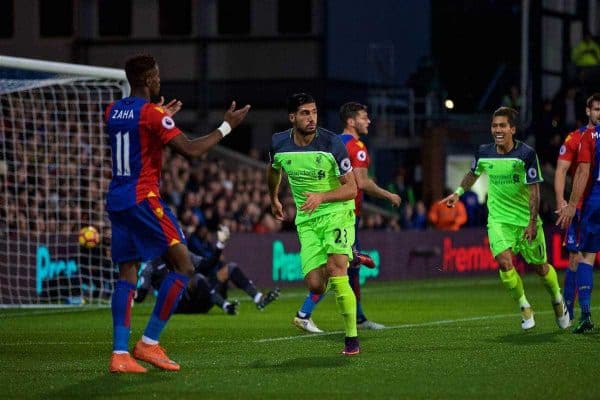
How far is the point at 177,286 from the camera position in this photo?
34.0 feet

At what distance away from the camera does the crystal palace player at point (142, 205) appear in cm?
1028

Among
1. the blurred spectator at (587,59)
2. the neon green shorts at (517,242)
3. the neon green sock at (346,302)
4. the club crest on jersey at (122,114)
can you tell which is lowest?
the neon green sock at (346,302)

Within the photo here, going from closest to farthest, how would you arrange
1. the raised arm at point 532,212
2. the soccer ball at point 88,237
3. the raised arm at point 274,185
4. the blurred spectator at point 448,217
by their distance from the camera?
the raised arm at point 274,185
the raised arm at point 532,212
the soccer ball at point 88,237
the blurred spectator at point 448,217

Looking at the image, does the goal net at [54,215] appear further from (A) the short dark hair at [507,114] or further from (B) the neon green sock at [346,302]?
(B) the neon green sock at [346,302]

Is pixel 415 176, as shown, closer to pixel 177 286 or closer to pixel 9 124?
pixel 9 124

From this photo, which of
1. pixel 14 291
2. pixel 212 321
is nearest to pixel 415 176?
pixel 14 291

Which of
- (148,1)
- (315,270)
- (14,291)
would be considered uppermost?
(148,1)

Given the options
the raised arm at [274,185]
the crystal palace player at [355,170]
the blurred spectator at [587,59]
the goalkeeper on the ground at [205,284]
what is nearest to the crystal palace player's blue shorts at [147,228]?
the raised arm at [274,185]

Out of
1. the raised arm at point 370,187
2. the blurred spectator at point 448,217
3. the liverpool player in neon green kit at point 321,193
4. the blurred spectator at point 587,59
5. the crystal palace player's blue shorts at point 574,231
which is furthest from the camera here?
the blurred spectator at point 587,59

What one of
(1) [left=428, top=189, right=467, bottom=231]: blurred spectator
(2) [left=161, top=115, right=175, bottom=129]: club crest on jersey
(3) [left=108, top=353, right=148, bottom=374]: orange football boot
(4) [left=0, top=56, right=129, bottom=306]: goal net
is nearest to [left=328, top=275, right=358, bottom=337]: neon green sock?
(3) [left=108, top=353, right=148, bottom=374]: orange football boot

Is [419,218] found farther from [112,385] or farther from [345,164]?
[112,385]

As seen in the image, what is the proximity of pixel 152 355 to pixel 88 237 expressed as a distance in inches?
368

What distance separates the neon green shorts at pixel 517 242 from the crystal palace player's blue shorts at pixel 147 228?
172 inches

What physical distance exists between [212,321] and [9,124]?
8.50 meters
